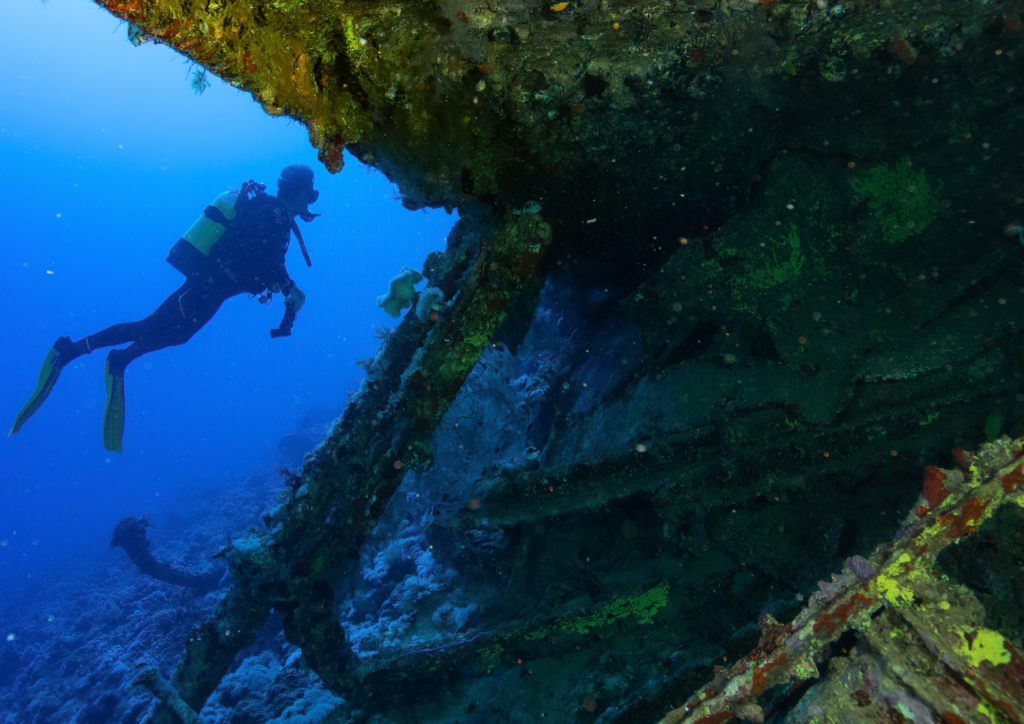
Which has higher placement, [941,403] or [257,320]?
[257,320]

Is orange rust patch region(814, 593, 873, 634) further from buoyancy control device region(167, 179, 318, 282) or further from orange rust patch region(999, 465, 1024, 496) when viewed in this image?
buoyancy control device region(167, 179, 318, 282)

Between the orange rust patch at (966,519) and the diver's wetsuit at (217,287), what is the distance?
369 inches

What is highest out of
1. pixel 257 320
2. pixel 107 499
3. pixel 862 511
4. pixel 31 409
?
pixel 257 320

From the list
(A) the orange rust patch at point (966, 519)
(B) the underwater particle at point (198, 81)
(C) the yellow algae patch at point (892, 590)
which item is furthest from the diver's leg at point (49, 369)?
(A) the orange rust patch at point (966, 519)

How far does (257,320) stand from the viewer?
12912 cm

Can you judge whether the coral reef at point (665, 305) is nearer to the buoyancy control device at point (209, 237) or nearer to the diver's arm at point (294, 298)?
the diver's arm at point (294, 298)

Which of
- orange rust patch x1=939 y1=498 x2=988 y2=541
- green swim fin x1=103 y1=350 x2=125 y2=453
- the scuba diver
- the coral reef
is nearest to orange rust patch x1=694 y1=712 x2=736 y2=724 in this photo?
the coral reef

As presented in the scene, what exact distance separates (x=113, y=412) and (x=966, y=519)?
10955mm

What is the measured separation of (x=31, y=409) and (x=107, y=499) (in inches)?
2652

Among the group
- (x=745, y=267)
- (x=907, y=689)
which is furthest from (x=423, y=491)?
(x=907, y=689)

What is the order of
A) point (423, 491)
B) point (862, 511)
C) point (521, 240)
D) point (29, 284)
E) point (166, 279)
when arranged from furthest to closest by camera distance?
point (166, 279) → point (29, 284) → point (423, 491) → point (862, 511) → point (521, 240)

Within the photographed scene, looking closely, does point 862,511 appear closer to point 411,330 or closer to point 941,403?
point 941,403

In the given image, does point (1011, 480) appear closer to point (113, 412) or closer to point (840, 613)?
point (840, 613)

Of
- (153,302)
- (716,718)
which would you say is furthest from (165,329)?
(153,302)
